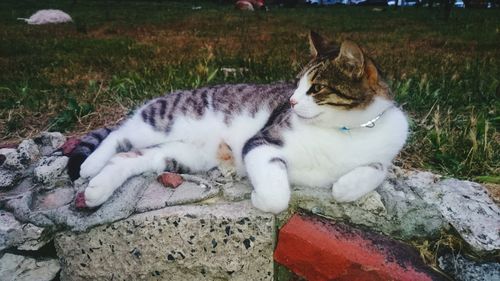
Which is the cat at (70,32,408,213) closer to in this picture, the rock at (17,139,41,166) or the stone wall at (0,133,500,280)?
the stone wall at (0,133,500,280)

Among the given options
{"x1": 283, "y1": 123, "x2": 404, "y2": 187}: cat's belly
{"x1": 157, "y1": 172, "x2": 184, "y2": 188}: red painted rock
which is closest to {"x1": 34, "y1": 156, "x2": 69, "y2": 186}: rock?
{"x1": 157, "y1": 172, "x2": 184, "y2": 188}: red painted rock

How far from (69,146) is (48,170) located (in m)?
0.28

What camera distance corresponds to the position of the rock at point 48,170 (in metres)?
2.13

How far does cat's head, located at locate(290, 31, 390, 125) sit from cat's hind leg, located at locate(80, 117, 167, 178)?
0.91 metres

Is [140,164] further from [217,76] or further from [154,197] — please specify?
[217,76]

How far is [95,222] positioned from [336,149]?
1.05 m

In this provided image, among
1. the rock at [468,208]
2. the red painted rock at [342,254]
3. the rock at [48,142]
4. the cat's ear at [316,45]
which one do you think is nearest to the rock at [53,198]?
the rock at [48,142]

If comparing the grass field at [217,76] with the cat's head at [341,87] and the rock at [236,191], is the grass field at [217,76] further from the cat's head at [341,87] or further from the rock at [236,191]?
the rock at [236,191]

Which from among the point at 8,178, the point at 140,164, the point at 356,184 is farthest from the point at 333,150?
the point at 8,178

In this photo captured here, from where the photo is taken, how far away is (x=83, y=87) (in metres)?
4.08

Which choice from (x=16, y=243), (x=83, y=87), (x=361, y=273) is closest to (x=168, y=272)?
(x=16, y=243)

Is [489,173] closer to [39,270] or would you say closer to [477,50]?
[39,270]

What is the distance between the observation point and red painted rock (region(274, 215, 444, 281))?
1662 millimetres

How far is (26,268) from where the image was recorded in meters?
1.97
